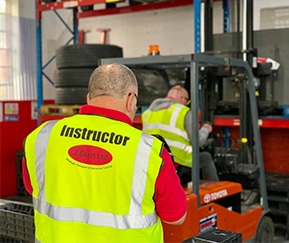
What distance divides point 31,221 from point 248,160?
2.90 metres

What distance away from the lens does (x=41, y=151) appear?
91.8 inches

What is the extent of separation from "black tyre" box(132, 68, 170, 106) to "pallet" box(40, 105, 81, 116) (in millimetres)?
1323

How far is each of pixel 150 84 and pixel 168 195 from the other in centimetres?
464

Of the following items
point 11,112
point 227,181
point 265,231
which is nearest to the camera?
point 227,181

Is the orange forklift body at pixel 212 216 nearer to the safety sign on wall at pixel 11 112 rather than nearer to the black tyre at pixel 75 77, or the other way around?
the black tyre at pixel 75 77

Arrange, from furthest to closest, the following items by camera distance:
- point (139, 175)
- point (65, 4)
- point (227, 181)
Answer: point (65, 4)
point (227, 181)
point (139, 175)

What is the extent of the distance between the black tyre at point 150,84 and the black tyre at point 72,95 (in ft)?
4.13

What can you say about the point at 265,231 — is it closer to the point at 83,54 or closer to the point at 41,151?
the point at 41,151

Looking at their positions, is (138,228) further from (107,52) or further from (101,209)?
(107,52)

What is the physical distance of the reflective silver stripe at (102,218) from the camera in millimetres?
2170

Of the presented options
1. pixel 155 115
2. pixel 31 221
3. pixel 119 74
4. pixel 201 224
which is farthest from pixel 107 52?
pixel 119 74

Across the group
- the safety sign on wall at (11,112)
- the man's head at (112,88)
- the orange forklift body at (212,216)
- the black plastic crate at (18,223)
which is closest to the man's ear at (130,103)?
the man's head at (112,88)

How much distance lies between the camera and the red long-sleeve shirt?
2.17 metres

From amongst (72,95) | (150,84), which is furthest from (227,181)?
(72,95)
